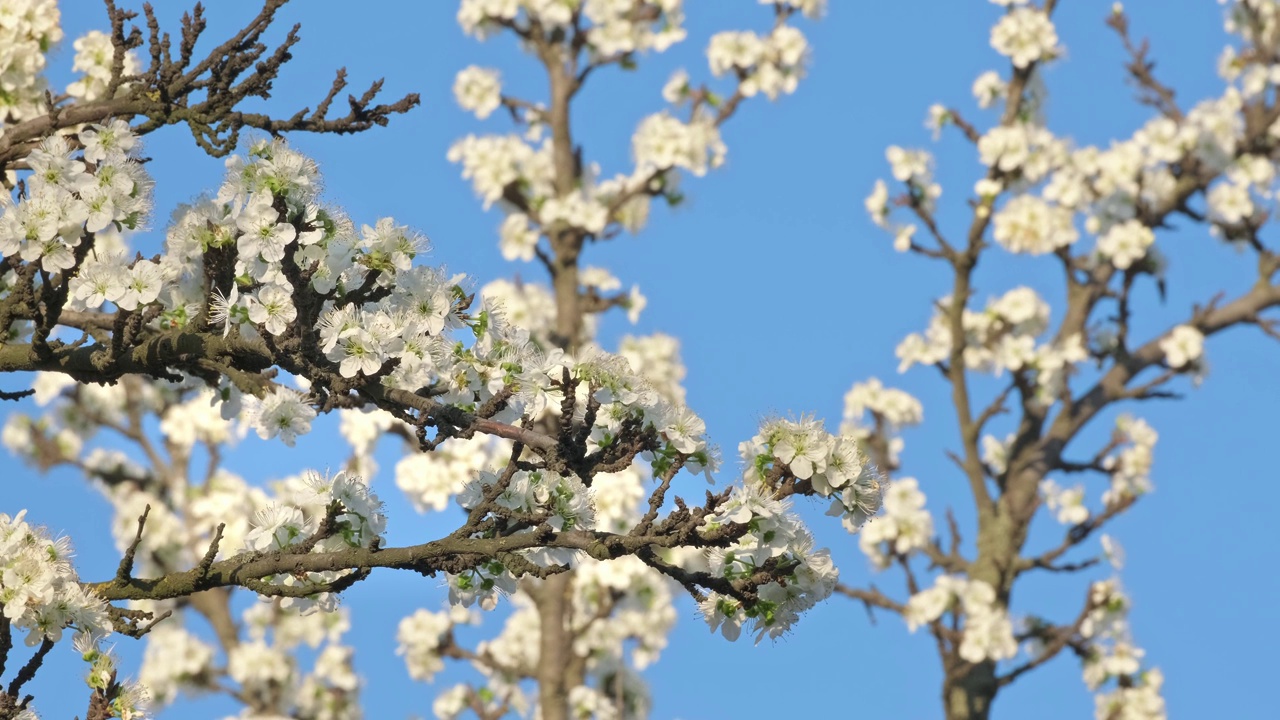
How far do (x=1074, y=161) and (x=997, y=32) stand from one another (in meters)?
1.86

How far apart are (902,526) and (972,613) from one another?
1.22 metres

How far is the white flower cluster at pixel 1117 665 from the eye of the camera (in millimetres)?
13758

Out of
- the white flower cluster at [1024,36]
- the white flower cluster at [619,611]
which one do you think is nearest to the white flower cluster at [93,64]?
the white flower cluster at [619,611]

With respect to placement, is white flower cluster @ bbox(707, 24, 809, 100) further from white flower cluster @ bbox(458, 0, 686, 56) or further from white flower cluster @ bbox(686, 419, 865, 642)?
white flower cluster @ bbox(686, 419, 865, 642)

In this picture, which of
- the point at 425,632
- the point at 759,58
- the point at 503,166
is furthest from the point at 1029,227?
the point at 425,632

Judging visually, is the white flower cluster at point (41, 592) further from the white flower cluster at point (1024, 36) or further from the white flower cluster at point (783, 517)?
the white flower cluster at point (1024, 36)

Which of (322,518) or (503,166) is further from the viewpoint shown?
(503,166)

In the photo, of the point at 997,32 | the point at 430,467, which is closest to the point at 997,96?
the point at 997,32

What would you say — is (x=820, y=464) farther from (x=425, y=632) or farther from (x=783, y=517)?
(x=425, y=632)

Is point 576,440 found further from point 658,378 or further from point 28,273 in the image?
point 658,378

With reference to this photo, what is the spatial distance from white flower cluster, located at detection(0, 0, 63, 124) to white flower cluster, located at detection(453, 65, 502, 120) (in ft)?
22.4

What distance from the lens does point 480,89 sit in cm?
1333

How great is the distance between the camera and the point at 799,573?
4.34 meters

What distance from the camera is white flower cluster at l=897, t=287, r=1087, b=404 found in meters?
13.5
